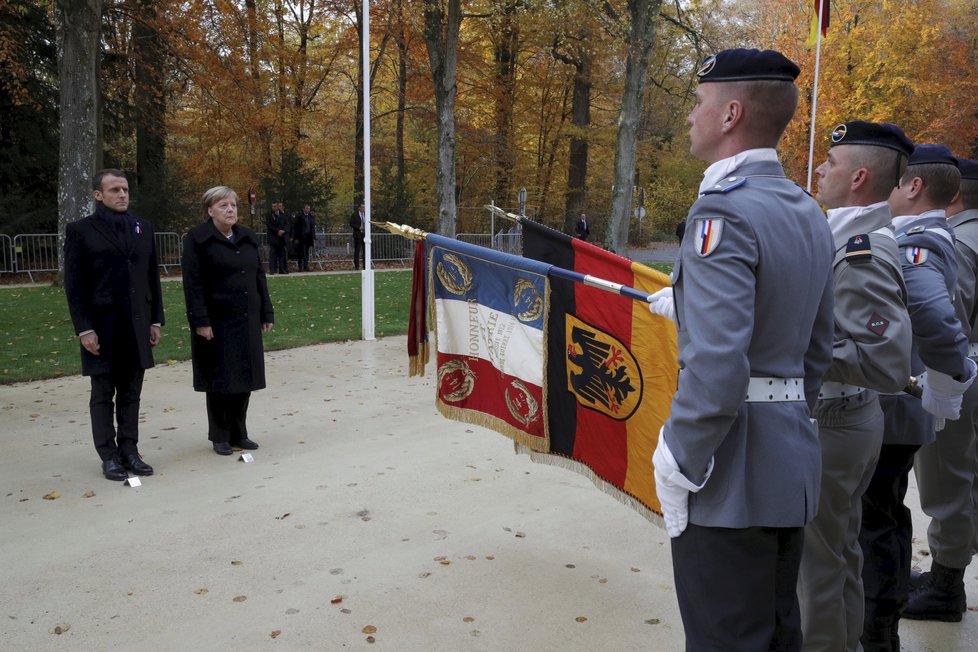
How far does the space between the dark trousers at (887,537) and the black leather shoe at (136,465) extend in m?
4.90

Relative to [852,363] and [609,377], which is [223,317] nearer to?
[609,377]

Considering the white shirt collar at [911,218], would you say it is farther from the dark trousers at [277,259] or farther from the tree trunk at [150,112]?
the tree trunk at [150,112]

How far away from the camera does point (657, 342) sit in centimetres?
346

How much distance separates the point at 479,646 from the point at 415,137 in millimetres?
38106

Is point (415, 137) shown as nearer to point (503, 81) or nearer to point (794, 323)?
point (503, 81)

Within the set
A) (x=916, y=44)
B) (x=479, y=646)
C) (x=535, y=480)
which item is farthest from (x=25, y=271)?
(x=916, y=44)

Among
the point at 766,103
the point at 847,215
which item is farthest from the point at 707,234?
the point at 847,215

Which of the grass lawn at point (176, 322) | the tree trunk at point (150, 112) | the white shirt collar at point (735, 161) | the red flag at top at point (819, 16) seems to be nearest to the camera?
the white shirt collar at point (735, 161)

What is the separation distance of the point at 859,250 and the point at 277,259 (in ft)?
76.7

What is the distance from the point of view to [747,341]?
2.09 metres

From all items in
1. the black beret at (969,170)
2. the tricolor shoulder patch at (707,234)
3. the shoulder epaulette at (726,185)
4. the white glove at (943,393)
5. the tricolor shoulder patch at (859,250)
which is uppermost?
the black beret at (969,170)

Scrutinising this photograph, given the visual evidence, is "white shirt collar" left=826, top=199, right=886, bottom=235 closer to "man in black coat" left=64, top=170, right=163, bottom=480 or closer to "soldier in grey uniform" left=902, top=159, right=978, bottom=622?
"soldier in grey uniform" left=902, top=159, right=978, bottom=622

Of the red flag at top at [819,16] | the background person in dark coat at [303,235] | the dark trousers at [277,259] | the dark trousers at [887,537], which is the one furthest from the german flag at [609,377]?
the background person in dark coat at [303,235]

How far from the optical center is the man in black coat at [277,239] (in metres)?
24.0
